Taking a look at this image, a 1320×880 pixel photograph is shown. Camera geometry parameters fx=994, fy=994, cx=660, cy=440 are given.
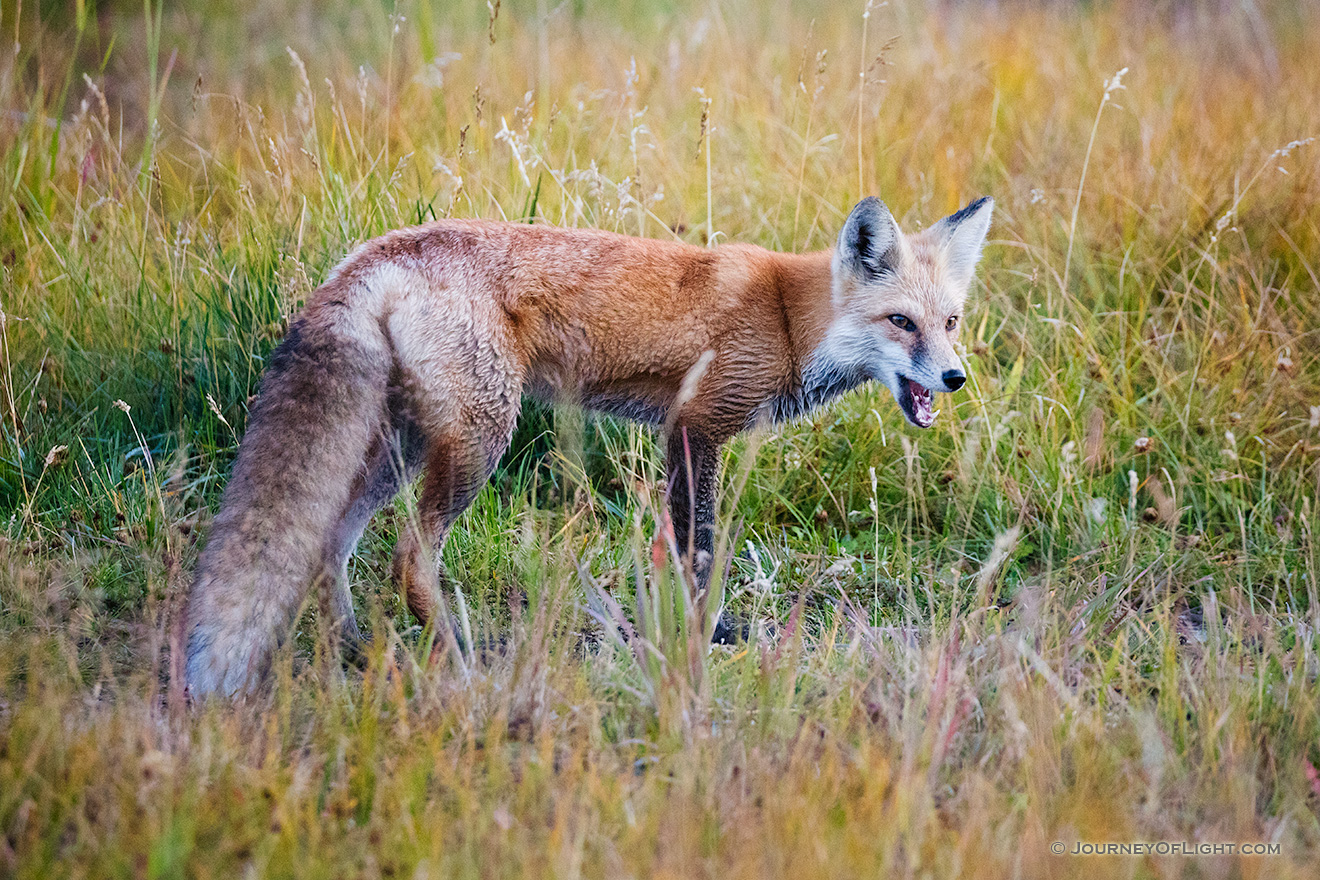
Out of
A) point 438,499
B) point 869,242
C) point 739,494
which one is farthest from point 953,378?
point 438,499

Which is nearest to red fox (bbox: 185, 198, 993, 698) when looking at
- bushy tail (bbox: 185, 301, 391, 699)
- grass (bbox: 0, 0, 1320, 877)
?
bushy tail (bbox: 185, 301, 391, 699)

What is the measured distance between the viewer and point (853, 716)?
8.61 ft

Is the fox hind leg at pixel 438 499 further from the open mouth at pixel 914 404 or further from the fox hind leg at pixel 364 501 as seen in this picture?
the open mouth at pixel 914 404

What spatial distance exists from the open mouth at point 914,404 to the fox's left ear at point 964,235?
55 cm

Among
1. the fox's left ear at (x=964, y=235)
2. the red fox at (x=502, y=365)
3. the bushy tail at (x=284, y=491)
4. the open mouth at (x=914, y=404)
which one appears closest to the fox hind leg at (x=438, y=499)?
the red fox at (x=502, y=365)

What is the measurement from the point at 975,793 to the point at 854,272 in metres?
2.26

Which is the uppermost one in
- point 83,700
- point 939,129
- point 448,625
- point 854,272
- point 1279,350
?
point 939,129

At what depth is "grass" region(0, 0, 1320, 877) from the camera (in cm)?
212

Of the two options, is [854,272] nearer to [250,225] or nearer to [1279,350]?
[1279,350]

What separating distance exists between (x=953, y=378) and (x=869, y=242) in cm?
66

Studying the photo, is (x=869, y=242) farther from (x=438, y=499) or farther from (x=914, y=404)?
(x=438, y=499)

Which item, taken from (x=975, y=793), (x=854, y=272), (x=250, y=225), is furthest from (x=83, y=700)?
(x=854, y=272)

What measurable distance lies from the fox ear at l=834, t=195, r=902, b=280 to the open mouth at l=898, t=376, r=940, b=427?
0.45 m

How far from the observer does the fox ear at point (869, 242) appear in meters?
3.74
